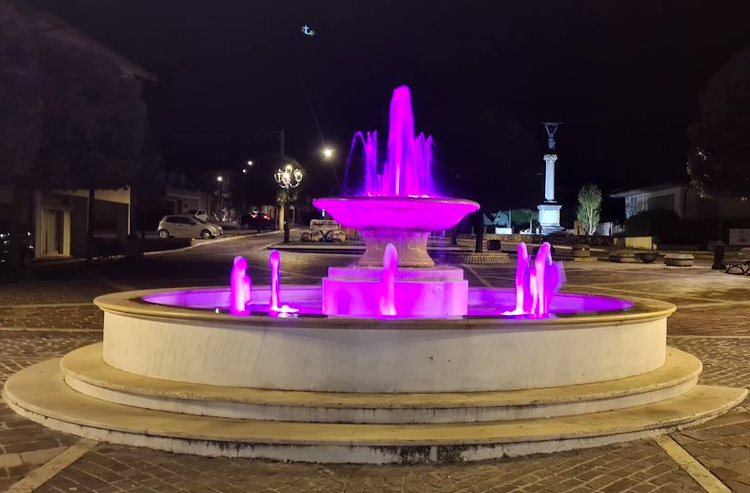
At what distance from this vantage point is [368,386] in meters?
5.36

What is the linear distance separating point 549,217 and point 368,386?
60646 mm

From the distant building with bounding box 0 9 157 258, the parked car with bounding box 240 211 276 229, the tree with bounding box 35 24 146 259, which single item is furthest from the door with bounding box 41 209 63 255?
the parked car with bounding box 240 211 276 229

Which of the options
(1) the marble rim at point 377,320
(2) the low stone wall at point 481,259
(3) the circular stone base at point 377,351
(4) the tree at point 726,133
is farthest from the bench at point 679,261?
(3) the circular stone base at point 377,351

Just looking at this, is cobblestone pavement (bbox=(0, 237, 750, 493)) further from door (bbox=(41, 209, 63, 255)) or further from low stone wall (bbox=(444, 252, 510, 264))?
door (bbox=(41, 209, 63, 255))

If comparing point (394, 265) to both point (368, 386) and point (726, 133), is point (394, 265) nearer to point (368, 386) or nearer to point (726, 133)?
point (368, 386)

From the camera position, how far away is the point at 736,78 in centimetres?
3167

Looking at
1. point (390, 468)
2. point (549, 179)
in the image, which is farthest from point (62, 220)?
point (549, 179)

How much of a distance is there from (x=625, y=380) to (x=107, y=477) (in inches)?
172

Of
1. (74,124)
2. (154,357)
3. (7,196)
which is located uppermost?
(74,124)

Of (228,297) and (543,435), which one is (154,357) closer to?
(543,435)

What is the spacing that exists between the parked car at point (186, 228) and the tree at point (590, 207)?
36042 millimetres

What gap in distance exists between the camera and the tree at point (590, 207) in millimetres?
62406

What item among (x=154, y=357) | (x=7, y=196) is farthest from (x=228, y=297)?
(x=7, y=196)

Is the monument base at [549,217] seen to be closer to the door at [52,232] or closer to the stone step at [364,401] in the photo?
the door at [52,232]
